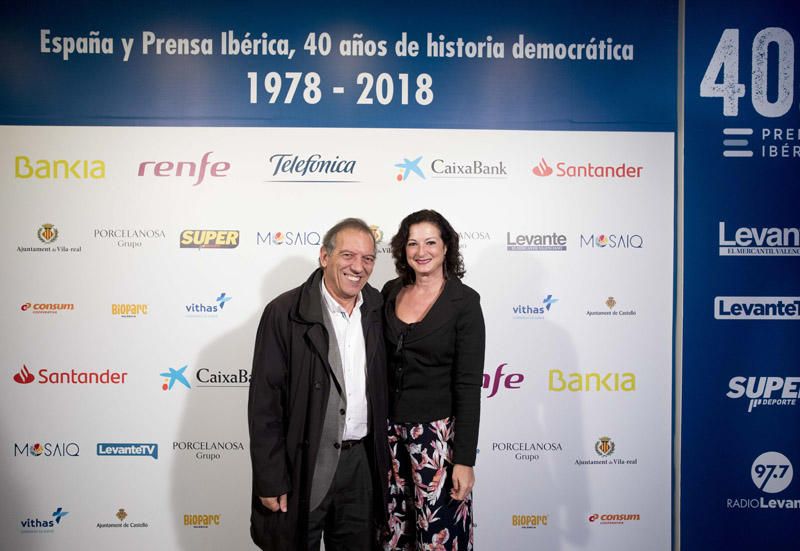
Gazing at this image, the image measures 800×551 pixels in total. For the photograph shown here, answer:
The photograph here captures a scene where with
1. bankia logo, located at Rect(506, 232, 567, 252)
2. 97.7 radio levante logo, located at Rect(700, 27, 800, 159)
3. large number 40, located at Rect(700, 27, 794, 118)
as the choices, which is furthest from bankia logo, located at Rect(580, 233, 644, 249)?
Result: large number 40, located at Rect(700, 27, 794, 118)

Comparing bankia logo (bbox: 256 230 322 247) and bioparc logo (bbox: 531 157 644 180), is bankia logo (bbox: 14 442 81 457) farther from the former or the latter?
bioparc logo (bbox: 531 157 644 180)

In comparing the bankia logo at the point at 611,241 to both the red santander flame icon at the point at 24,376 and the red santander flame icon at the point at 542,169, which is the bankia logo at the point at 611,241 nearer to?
the red santander flame icon at the point at 542,169

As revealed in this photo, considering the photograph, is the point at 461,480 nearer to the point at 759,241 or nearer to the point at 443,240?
the point at 443,240

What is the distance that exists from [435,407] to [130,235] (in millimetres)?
1855

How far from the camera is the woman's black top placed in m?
2.05

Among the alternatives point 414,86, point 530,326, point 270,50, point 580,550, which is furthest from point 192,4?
point 580,550

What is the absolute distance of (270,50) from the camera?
9.44 feet

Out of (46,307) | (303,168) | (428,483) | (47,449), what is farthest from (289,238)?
(47,449)

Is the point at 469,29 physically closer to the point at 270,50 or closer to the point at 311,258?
the point at 270,50

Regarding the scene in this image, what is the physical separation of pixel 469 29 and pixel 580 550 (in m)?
2.82

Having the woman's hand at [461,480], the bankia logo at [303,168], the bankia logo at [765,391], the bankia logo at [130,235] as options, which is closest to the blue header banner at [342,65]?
the bankia logo at [303,168]

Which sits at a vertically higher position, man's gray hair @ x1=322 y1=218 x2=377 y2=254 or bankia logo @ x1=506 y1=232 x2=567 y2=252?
bankia logo @ x1=506 y1=232 x2=567 y2=252

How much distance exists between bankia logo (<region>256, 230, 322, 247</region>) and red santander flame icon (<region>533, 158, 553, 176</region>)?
46.6 inches

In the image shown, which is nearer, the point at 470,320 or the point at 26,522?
the point at 470,320
